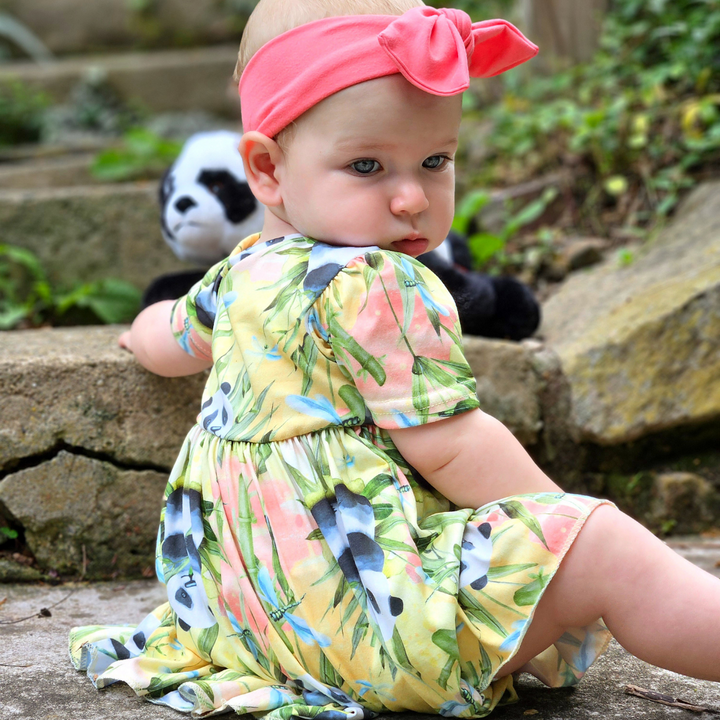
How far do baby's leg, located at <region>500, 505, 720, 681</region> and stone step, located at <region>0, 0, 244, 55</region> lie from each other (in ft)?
19.9

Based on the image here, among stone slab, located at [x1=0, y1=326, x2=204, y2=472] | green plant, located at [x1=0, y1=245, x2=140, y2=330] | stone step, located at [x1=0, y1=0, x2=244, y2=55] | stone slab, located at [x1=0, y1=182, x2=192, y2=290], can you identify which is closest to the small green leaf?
stone slab, located at [x1=0, y1=182, x2=192, y2=290]

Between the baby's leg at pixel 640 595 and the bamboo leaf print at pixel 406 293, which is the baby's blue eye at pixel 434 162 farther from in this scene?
the baby's leg at pixel 640 595

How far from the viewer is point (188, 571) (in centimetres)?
134

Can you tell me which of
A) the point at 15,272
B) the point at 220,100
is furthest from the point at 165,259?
the point at 220,100

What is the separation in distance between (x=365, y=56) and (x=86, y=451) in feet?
3.37

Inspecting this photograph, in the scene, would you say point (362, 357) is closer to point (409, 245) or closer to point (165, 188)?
point (409, 245)

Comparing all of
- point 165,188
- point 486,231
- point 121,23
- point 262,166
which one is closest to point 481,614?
point 262,166

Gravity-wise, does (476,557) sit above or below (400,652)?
above

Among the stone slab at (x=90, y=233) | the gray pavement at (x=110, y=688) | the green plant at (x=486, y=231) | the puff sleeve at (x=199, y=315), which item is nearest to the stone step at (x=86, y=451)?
the gray pavement at (x=110, y=688)

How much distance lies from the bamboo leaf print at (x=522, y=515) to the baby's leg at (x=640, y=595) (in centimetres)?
5

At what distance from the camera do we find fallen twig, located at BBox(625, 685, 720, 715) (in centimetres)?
123

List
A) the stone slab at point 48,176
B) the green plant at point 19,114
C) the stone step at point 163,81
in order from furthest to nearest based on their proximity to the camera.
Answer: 1. the stone step at point 163,81
2. the green plant at point 19,114
3. the stone slab at point 48,176

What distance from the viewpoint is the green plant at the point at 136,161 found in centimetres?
382

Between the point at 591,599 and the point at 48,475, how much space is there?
1.12m
